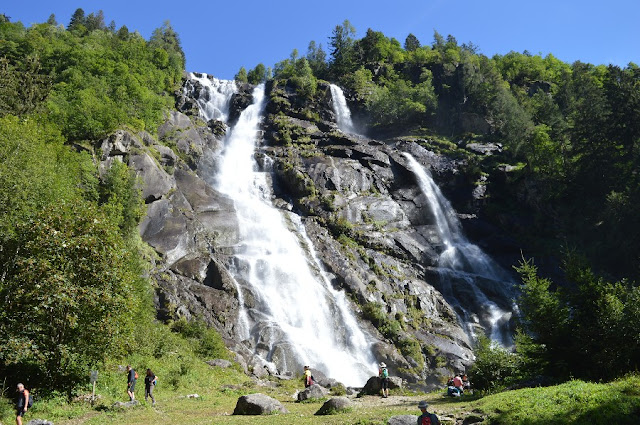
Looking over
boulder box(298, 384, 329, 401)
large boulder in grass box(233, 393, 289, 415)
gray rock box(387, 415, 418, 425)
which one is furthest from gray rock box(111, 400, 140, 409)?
gray rock box(387, 415, 418, 425)

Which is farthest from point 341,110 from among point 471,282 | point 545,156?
point 471,282

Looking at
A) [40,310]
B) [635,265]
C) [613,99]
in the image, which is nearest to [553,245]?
[635,265]

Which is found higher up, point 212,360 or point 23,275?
point 23,275

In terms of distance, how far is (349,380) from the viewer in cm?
2867

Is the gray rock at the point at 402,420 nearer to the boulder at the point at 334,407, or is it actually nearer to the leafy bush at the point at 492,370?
the boulder at the point at 334,407

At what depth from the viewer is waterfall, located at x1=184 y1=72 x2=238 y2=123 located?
68000 millimetres

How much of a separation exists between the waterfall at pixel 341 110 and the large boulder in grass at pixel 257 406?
60605 mm

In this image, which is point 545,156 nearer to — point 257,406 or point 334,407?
point 334,407

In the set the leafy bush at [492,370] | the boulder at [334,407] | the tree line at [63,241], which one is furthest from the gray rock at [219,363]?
the leafy bush at [492,370]

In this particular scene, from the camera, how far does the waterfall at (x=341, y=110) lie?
244 feet

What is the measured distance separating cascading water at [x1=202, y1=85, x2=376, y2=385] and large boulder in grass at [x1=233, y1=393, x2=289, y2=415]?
1248 centimetres

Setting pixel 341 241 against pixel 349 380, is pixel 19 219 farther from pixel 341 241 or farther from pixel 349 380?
pixel 341 241

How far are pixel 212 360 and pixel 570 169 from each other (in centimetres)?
4481

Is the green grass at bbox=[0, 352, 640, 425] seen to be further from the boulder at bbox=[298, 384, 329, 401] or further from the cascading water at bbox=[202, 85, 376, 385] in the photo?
the cascading water at bbox=[202, 85, 376, 385]
